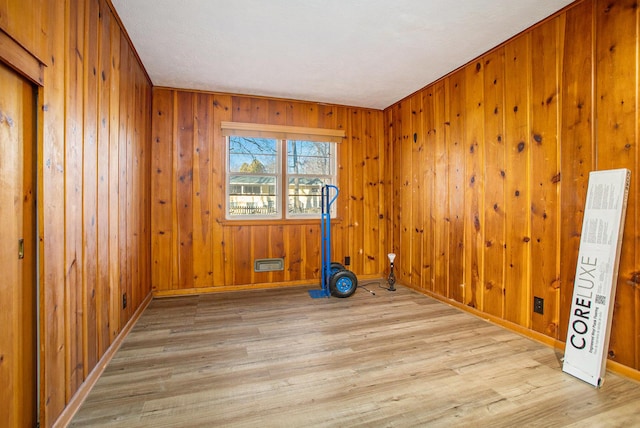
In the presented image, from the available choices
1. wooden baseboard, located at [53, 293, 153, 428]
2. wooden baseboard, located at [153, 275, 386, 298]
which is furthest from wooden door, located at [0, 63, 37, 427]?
wooden baseboard, located at [153, 275, 386, 298]

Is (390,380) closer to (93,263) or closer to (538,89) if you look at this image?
(93,263)

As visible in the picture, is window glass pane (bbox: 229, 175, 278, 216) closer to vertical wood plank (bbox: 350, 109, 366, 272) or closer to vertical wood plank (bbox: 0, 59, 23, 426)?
vertical wood plank (bbox: 350, 109, 366, 272)

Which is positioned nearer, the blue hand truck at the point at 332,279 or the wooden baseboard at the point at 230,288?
the blue hand truck at the point at 332,279

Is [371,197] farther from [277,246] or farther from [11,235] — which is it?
[11,235]

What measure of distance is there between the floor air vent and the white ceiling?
2236 mm

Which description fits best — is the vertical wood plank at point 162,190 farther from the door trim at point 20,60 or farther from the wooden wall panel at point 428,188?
the wooden wall panel at point 428,188

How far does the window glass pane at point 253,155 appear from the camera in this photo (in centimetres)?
395

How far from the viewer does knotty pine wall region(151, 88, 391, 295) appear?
367 centimetres

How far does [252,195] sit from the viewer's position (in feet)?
13.2

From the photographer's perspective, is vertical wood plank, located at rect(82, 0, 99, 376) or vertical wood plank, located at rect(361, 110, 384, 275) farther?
vertical wood plank, located at rect(361, 110, 384, 275)

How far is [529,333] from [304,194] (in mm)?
2963

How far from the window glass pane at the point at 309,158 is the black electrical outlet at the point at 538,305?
9.32 feet

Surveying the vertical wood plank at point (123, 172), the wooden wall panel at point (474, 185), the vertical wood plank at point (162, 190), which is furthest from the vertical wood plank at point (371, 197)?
the vertical wood plank at point (123, 172)

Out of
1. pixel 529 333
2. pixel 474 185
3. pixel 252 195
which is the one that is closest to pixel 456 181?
pixel 474 185
